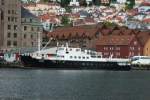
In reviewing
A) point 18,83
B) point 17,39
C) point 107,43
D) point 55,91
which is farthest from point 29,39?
point 55,91

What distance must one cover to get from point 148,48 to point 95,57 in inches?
1011

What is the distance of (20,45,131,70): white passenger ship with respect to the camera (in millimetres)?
123219

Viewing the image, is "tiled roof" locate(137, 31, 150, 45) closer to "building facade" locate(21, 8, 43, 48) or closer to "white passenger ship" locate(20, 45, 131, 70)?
"white passenger ship" locate(20, 45, 131, 70)

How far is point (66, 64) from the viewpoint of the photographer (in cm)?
12519

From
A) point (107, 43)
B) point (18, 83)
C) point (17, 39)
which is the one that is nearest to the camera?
point (18, 83)

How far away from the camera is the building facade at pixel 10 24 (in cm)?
13962

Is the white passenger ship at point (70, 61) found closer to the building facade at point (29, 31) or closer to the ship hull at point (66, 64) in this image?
the ship hull at point (66, 64)

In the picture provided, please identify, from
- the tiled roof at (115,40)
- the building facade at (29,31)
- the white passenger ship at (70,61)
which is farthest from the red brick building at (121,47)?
the white passenger ship at (70,61)

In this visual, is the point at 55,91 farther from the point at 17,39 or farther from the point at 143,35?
the point at 143,35

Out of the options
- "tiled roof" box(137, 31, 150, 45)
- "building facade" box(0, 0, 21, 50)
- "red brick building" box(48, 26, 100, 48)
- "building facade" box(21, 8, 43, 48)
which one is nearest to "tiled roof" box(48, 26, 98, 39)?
"red brick building" box(48, 26, 100, 48)

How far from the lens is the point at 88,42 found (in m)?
161

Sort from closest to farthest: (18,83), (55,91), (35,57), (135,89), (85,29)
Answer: (55,91) < (135,89) < (18,83) < (35,57) < (85,29)

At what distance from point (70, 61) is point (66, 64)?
0.96 meters

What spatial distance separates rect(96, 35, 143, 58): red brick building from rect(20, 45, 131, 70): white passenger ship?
18226 millimetres
